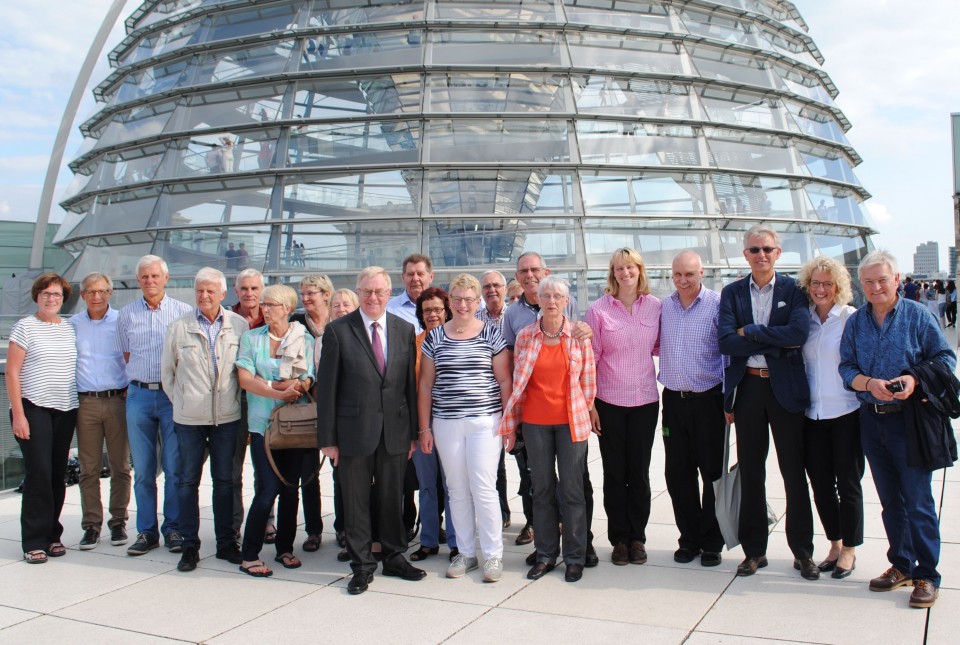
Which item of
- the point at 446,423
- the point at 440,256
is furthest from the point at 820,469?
the point at 440,256

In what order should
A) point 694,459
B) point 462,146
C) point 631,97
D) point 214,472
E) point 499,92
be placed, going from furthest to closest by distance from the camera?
point 631,97
point 499,92
point 462,146
point 214,472
point 694,459

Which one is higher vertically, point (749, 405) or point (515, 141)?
point (515, 141)

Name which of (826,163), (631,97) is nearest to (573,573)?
(631,97)

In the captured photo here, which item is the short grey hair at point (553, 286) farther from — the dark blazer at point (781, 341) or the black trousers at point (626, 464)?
the dark blazer at point (781, 341)

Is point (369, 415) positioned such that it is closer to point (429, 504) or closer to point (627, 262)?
point (429, 504)

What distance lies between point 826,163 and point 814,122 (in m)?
0.92

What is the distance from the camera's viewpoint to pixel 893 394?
3.82 meters

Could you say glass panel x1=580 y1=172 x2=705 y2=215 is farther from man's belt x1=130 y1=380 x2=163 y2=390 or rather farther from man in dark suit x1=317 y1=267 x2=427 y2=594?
man's belt x1=130 y1=380 x2=163 y2=390

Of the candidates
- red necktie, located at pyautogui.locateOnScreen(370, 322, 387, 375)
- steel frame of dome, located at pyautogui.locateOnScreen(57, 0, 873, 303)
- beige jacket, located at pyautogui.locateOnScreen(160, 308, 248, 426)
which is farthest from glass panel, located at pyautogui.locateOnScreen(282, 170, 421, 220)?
red necktie, located at pyautogui.locateOnScreen(370, 322, 387, 375)

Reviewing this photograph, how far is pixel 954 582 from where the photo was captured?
13.2 ft

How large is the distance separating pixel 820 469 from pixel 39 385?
17.2 ft

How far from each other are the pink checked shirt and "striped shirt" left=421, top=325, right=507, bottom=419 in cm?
73

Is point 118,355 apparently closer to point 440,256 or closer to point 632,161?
point 440,256

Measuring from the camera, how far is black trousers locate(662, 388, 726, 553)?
4.58m
